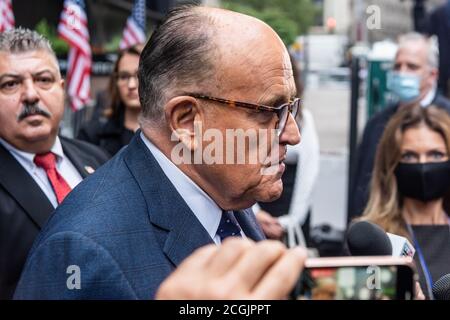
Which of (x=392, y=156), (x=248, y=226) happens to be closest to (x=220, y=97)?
(x=248, y=226)

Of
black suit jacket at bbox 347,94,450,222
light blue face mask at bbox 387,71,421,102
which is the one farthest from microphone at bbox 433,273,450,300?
light blue face mask at bbox 387,71,421,102

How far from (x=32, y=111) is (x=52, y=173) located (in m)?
0.29

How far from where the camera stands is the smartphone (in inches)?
41.4

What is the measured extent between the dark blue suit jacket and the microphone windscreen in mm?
451

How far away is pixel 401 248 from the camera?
1715 mm

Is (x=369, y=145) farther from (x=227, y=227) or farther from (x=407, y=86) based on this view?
(x=227, y=227)

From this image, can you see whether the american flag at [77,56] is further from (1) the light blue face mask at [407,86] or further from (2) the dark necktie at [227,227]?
(2) the dark necktie at [227,227]

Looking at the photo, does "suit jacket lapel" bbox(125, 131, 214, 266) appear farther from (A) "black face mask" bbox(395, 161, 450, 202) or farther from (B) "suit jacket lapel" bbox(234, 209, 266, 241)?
(A) "black face mask" bbox(395, 161, 450, 202)

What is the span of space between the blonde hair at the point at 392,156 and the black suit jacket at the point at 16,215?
147 centimetres

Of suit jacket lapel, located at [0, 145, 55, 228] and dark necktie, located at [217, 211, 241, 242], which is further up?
dark necktie, located at [217, 211, 241, 242]

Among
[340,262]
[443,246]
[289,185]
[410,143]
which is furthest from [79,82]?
[340,262]

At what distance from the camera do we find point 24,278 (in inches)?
62.1

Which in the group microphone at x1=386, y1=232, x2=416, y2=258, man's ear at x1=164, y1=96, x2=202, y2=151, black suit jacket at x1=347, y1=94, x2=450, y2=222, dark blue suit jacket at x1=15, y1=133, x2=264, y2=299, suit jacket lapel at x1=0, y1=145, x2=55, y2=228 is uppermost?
man's ear at x1=164, y1=96, x2=202, y2=151

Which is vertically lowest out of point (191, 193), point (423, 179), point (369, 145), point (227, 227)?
point (369, 145)
